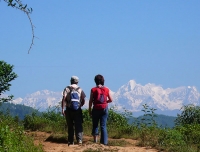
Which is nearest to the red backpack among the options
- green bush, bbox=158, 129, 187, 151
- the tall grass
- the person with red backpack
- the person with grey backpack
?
the person with red backpack

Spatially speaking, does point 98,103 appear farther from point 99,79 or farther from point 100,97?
point 99,79

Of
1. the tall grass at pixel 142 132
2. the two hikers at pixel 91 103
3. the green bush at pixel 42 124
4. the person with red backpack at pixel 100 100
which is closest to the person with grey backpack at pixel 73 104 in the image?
the two hikers at pixel 91 103

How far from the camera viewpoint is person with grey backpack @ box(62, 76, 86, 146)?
39.4 feet

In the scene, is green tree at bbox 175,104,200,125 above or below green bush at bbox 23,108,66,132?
above

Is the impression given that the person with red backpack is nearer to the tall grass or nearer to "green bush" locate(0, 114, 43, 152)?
the tall grass

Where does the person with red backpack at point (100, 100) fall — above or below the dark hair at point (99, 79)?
below

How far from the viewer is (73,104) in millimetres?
11984

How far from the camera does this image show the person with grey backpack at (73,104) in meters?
12.0

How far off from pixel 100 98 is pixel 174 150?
221cm

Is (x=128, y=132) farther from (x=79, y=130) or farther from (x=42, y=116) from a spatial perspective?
(x=42, y=116)

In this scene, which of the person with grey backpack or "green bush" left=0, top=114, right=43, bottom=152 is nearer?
"green bush" left=0, top=114, right=43, bottom=152

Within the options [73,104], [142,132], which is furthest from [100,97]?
[142,132]

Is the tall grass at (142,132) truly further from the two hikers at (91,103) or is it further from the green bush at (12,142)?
the two hikers at (91,103)

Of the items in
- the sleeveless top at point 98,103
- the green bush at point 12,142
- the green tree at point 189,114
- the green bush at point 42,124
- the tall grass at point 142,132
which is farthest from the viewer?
the green tree at point 189,114
